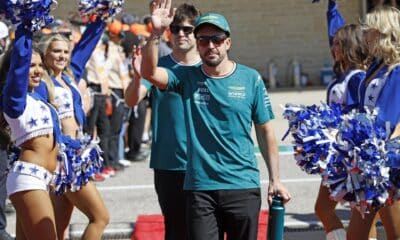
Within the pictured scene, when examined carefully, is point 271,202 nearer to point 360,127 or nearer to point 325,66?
point 360,127

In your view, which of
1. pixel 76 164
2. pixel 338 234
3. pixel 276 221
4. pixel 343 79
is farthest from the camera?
pixel 343 79

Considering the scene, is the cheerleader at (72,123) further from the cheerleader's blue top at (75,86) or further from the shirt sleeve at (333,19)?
the shirt sleeve at (333,19)

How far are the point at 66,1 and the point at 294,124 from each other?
15.0m

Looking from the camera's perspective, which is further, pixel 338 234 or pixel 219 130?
pixel 338 234

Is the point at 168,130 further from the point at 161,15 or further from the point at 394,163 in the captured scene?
the point at 394,163

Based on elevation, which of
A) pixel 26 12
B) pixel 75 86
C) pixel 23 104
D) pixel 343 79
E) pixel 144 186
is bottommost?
pixel 144 186

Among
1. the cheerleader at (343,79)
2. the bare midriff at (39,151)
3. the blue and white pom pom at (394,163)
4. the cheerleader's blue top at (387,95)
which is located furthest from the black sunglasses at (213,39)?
the cheerleader at (343,79)

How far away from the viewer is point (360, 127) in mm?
5207

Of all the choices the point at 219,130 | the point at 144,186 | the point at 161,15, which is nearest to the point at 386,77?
the point at 219,130

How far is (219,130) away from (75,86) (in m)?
1.89

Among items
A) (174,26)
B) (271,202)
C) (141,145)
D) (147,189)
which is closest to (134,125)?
(141,145)

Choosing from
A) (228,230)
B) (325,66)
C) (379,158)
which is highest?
(379,158)

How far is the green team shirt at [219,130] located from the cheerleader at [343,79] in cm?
136

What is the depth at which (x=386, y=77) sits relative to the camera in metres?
5.38
